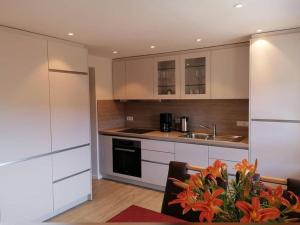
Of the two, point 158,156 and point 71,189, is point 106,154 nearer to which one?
point 158,156

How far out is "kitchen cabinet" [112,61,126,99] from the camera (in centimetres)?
466

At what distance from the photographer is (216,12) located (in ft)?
7.29

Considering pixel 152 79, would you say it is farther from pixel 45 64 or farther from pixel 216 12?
pixel 216 12

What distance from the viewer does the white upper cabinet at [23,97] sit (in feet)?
8.49

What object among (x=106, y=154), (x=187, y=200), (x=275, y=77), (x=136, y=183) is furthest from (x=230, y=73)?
(x=187, y=200)

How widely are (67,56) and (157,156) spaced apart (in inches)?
77.8

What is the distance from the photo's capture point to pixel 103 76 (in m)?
4.61

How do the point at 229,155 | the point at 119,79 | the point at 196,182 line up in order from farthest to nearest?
the point at 119,79 → the point at 229,155 → the point at 196,182

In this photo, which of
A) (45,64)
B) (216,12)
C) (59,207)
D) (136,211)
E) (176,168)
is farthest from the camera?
(59,207)

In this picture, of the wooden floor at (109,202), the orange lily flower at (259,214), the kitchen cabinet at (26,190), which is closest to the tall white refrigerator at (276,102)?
the wooden floor at (109,202)

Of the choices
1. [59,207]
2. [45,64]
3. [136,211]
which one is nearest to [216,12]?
[136,211]

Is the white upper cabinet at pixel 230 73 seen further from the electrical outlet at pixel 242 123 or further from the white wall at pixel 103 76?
the white wall at pixel 103 76

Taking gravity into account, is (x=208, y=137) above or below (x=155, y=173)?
above

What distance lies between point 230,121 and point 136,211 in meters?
2.60
